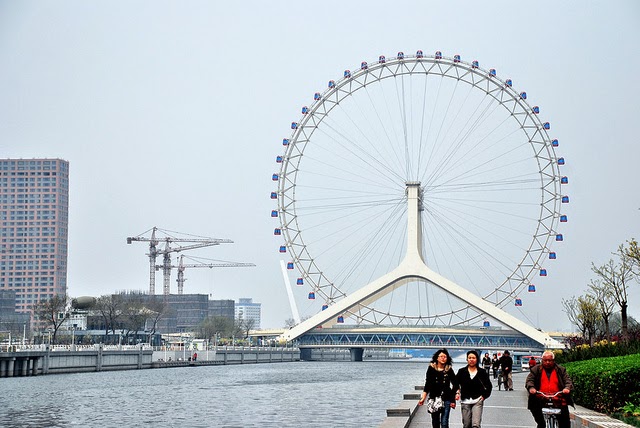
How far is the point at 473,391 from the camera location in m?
19.9

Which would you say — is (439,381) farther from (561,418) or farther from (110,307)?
(110,307)

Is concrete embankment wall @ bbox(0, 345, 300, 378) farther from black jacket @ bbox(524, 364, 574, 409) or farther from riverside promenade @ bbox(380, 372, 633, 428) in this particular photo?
black jacket @ bbox(524, 364, 574, 409)

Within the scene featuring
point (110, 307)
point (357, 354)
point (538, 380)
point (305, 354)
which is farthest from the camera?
point (357, 354)

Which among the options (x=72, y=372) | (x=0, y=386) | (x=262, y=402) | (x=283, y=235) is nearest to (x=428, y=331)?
(x=283, y=235)

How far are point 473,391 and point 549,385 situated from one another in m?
1.99

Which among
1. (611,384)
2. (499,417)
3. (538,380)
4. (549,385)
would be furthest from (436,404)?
(499,417)

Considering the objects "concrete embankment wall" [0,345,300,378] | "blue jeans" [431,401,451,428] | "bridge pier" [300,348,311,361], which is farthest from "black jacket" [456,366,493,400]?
"bridge pier" [300,348,311,361]

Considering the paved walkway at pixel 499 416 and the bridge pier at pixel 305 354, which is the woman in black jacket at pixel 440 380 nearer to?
the paved walkway at pixel 499 416

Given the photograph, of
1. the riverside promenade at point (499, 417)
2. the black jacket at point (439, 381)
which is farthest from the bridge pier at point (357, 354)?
the black jacket at point (439, 381)

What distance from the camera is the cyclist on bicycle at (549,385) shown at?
18.0m

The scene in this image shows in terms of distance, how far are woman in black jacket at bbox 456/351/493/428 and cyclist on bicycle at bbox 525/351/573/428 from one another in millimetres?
1477

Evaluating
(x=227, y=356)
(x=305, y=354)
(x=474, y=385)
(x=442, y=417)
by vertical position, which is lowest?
(x=305, y=354)

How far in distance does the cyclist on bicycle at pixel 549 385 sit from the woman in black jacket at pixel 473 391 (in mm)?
1477

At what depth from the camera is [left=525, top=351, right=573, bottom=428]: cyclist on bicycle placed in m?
18.0
